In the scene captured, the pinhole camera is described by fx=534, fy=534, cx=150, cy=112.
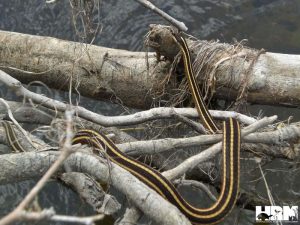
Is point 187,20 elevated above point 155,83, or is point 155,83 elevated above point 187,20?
point 187,20

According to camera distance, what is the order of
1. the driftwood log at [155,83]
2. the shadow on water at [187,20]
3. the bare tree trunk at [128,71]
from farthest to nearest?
the shadow on water at [187,20] → the bare tree trunk at [128,71] → the driftwood log at [155,83]

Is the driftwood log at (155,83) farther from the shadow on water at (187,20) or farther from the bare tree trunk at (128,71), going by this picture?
the shadow on water at (187,20)

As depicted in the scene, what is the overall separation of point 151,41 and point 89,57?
2.88ft

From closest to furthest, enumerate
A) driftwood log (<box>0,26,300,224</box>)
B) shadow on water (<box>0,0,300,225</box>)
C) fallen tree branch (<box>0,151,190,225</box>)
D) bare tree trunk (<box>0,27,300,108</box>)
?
1. fallen tree branch (<box>0,151,190,225</box>)
2. driftwood log (<box>0,26,300,224</box>)
3. bare tree trunk (<box>0,27,300,108</box>)
4. shadow on water (<box>0,0,300,225</box>)

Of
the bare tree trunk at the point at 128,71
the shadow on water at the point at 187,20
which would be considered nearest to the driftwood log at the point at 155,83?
the bare tree trunk at the point at 128,71

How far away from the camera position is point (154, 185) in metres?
3.73

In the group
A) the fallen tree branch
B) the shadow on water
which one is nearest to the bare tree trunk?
the fallen tree branch

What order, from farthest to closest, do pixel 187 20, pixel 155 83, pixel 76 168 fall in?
pixel 187 20 < pixel 155 83 < pixel 76 168

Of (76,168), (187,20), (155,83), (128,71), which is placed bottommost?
(76,168)

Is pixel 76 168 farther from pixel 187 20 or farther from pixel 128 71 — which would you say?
pixel 187 20

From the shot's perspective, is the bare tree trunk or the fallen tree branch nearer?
the fallen tree branch

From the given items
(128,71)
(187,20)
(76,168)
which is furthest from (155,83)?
(187,20)

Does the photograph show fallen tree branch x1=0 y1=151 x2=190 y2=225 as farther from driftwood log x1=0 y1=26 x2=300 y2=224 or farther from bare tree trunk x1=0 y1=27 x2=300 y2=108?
bare tree trunk x1=0 y1=27 x2=300 y2=108

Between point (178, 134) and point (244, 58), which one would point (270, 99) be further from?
point (178, 134)
